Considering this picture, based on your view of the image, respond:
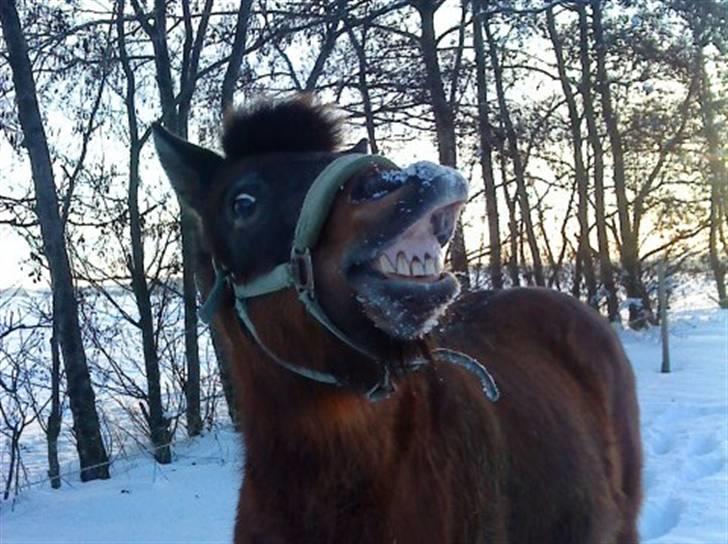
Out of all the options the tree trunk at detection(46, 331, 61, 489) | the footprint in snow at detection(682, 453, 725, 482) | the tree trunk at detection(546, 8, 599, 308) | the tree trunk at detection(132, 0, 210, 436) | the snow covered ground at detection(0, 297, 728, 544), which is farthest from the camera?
the tree trunk at detection(546, 8, 599, 308)

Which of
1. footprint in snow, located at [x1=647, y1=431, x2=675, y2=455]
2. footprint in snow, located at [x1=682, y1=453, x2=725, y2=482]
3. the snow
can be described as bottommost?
footprint in snow, located at [x1=647, y1=431, x2=675, y2=455]

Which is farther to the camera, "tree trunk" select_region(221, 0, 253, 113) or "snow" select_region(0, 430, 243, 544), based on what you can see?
"tree trunk" select_region(221, 0, 253, 113)

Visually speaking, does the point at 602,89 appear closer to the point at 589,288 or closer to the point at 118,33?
the point at 589,288

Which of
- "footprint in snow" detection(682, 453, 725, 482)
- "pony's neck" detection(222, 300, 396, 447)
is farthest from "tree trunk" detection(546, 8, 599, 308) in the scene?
"pony's neck" detection(222, 300, 396, 447)

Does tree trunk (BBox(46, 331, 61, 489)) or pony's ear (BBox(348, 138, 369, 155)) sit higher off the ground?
pony's ear (BBox(348, 138, 369, 155))

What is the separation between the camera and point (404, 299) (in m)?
1.75

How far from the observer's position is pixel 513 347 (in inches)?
124

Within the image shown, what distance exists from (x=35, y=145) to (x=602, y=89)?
1399 centimetres

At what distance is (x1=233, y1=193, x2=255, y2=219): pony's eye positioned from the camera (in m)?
2.12

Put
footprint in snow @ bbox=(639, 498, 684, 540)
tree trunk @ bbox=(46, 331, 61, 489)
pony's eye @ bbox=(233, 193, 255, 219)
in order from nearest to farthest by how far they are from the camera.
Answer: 1. pony's eye @ bbox=(233, 193, 255, 219)
2. footprint in snow @ bbox=(639, 498, 684, 540)
3. tree trunk @ bbox=(46, 331, 61, 489)

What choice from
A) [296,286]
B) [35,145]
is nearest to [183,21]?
[35,145]

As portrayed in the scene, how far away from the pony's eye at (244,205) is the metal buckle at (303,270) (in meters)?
0.22

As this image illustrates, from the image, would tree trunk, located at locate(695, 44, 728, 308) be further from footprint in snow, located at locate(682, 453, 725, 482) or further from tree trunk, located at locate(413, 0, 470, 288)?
footprint in snow, located at locate(682, 453, 725, 482)

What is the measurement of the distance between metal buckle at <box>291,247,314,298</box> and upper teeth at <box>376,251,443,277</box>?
201mm
